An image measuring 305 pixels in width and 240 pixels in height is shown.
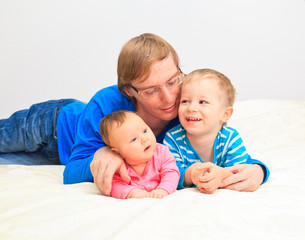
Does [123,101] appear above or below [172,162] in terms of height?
above

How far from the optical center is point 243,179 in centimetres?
138

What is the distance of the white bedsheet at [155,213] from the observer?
3.01 feet

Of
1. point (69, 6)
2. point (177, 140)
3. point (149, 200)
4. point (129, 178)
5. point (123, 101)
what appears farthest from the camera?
point (69, 6)

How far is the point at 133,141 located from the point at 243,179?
1.55ft

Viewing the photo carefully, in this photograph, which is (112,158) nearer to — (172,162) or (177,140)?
(172,162)

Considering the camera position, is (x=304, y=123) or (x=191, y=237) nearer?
(x=191, y=237)

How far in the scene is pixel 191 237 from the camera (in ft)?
2.89

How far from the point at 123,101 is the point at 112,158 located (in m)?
0.51

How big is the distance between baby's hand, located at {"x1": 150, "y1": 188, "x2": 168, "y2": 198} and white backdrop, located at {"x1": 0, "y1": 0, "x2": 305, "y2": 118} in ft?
7.60

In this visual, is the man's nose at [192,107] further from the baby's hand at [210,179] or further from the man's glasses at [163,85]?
the baby's hand at [210,179]

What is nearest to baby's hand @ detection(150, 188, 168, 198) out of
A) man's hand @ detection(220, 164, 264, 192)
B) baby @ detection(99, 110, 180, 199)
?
baby @ detection(99, 110, 180, 199)

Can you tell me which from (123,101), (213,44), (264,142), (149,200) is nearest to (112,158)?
(149,200)

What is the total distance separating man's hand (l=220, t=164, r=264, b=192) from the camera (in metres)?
1.36

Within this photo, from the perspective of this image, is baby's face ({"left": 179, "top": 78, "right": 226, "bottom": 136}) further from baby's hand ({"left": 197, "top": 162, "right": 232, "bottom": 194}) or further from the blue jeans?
the blue jeans
